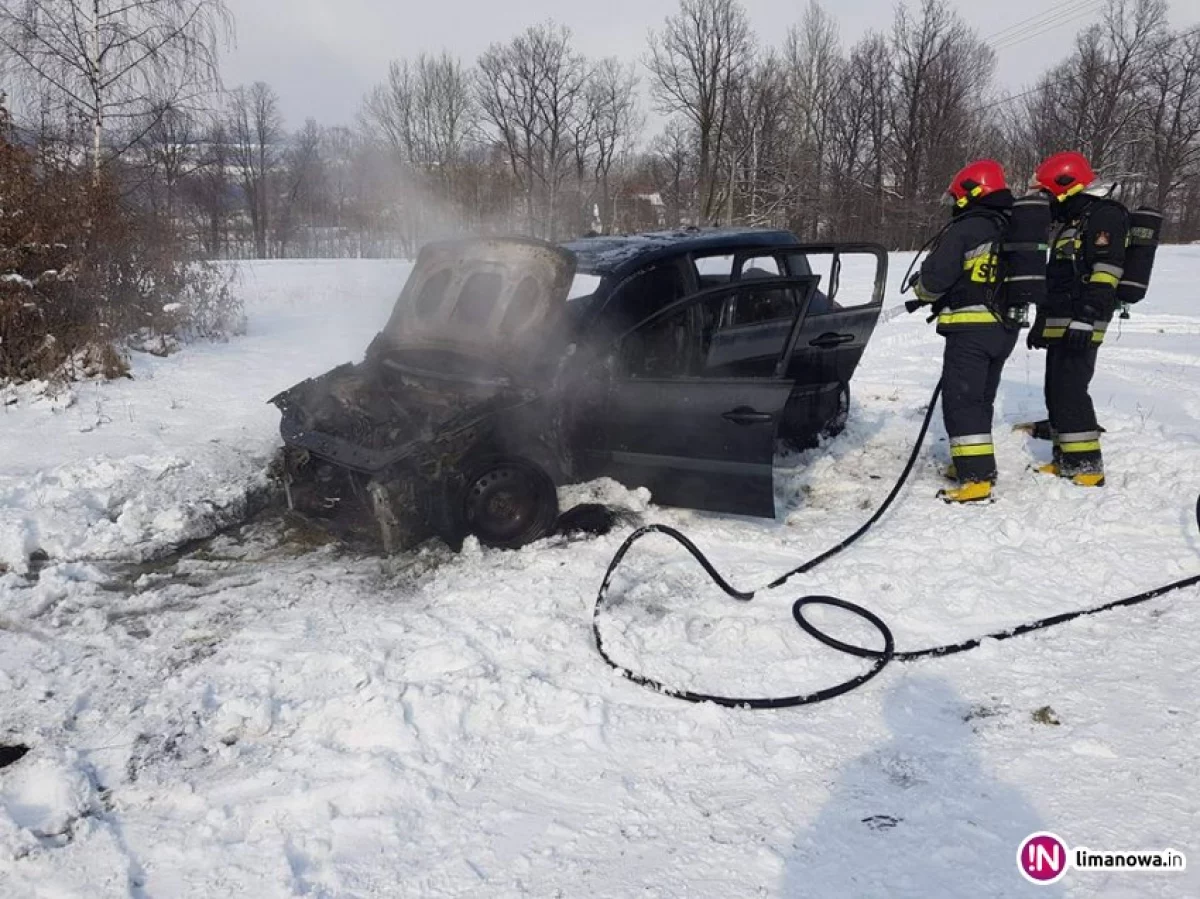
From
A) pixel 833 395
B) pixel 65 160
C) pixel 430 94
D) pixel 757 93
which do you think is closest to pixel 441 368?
pixel 833 395

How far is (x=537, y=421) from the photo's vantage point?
4520 millimetres

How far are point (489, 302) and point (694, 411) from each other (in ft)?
5.11

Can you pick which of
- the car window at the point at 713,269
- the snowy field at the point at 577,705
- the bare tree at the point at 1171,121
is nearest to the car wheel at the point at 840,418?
the snowy field at the point at 577,705

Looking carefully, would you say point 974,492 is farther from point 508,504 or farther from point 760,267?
point 508,504

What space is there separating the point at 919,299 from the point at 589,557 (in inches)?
112

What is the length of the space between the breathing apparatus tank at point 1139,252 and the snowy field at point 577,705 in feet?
3.92

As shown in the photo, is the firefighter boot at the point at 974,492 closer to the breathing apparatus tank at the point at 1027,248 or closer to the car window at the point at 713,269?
the breathing apparatus tank at the point at 1027,248

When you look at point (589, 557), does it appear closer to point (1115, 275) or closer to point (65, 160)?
point (1115, 275)

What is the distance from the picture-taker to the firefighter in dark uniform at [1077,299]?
4.93m

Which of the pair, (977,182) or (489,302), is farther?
(489,302)

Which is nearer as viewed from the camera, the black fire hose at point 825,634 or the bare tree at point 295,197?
the black fire hose at point 825,634

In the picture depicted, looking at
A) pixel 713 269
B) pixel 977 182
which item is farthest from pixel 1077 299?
pixel 713 269

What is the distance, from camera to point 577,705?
3.05 m

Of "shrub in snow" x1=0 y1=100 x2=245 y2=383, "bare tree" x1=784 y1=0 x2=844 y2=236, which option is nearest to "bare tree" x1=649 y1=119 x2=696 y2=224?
"bare tree" x1=784 y1=0 x2=844 y2=236
